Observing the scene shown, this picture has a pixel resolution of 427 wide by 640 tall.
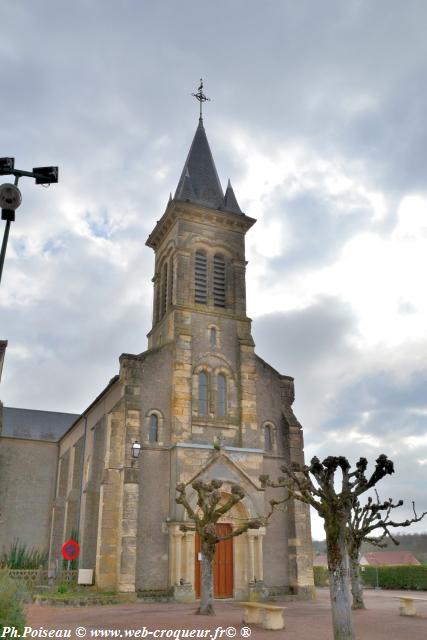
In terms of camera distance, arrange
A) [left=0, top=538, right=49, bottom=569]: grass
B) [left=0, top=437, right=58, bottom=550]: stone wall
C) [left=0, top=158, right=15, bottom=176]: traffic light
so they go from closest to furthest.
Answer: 1. [left=0, top=158, right=15, bottom=176]: traffic light
2. [left=0, top=538, right=49, bottom=569]: grass
3. [left=0, top=437, right=58, bottom=550]: stone wall

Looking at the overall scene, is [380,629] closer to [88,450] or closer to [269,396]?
[269,396]

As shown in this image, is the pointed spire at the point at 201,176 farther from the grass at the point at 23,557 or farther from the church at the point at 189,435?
the grass at the point at 23,557

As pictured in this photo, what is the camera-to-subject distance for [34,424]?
41.9 metres

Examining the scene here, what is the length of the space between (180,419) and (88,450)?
23.2ft

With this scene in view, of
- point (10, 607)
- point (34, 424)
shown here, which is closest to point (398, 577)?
point (34, 424)

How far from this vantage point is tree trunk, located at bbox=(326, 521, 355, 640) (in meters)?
11.7

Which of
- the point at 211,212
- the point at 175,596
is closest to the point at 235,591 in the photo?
the point at 175,596

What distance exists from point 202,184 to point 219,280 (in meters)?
6.35

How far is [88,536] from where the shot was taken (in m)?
24.9

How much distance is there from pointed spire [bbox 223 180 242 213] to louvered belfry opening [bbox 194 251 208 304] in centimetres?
343

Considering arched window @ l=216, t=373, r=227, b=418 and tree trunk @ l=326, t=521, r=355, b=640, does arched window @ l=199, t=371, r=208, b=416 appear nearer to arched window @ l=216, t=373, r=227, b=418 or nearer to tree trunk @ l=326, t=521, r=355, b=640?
arched window @ l=216, t=373, r=227, b=418

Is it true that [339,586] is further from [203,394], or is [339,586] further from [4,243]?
[203,394]

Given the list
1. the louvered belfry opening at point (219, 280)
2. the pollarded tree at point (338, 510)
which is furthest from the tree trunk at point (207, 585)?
the louvered belfry opening at point (219, 280)

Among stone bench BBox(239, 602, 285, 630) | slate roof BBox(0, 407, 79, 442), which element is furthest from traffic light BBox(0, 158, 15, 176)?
slate roof BBox(0, 407, 79, 442)
